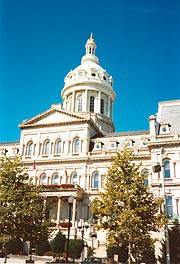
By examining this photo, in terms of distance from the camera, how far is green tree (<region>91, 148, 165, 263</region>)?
91.1 feet

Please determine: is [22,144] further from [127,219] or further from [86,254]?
[127,219]

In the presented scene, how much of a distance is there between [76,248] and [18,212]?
1214 cm

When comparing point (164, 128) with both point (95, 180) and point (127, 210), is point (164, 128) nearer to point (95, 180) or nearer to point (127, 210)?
point (95, 180)

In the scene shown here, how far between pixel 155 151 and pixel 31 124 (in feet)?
73.3

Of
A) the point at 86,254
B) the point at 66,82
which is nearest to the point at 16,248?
the point at 86,254

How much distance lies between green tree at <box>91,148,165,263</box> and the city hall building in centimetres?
968

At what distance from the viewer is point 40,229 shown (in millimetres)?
29047

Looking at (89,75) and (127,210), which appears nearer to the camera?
(127,210)

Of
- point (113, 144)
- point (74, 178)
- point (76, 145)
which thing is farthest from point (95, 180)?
point (76, 145)

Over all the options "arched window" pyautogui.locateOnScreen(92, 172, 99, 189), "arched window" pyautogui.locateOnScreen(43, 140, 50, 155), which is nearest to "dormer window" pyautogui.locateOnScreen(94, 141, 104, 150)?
"arched window" pyautogui.locateOnScreen(92, 172, 99, 189)

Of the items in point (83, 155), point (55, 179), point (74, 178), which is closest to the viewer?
point (74, 178)

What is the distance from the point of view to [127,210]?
93.9ft

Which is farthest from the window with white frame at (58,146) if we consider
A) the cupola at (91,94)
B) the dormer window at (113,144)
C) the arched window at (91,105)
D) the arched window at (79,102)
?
the arched window at (91,105)

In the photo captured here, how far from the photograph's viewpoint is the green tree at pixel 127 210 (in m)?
27.8
